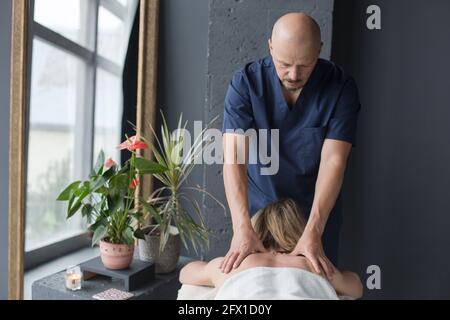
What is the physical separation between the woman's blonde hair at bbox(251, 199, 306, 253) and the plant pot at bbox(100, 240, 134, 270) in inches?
23.6

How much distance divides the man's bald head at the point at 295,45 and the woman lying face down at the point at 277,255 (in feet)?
1.39

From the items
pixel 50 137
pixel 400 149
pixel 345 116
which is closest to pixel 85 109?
pixel 50 137

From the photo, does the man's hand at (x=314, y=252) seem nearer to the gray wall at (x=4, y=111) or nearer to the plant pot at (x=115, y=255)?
the plant pot at (x=115, y=255)

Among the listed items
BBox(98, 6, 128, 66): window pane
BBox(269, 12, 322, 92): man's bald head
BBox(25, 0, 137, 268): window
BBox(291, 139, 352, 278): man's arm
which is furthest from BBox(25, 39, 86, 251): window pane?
BBox(291, 139, 352, 278): man's arm

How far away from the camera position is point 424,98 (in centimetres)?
212

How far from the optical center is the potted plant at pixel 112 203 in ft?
5.59

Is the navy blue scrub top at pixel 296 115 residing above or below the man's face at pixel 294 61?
below

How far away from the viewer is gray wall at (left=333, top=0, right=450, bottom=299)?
6.91 feet

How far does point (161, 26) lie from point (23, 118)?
0.85m

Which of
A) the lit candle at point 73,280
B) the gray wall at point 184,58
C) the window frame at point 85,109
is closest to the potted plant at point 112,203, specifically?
the lit candle at point 73,280

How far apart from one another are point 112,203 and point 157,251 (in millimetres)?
340

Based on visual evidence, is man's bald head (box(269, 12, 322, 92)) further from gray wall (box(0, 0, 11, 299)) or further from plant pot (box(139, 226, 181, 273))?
gray wall (box(0, 0, 11, 299))

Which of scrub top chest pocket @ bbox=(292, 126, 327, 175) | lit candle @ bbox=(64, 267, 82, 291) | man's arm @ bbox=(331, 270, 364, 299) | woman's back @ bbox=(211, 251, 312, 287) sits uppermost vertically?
Result: scrub top chest pocket @ bbox=(292, 126, 327, 175)
